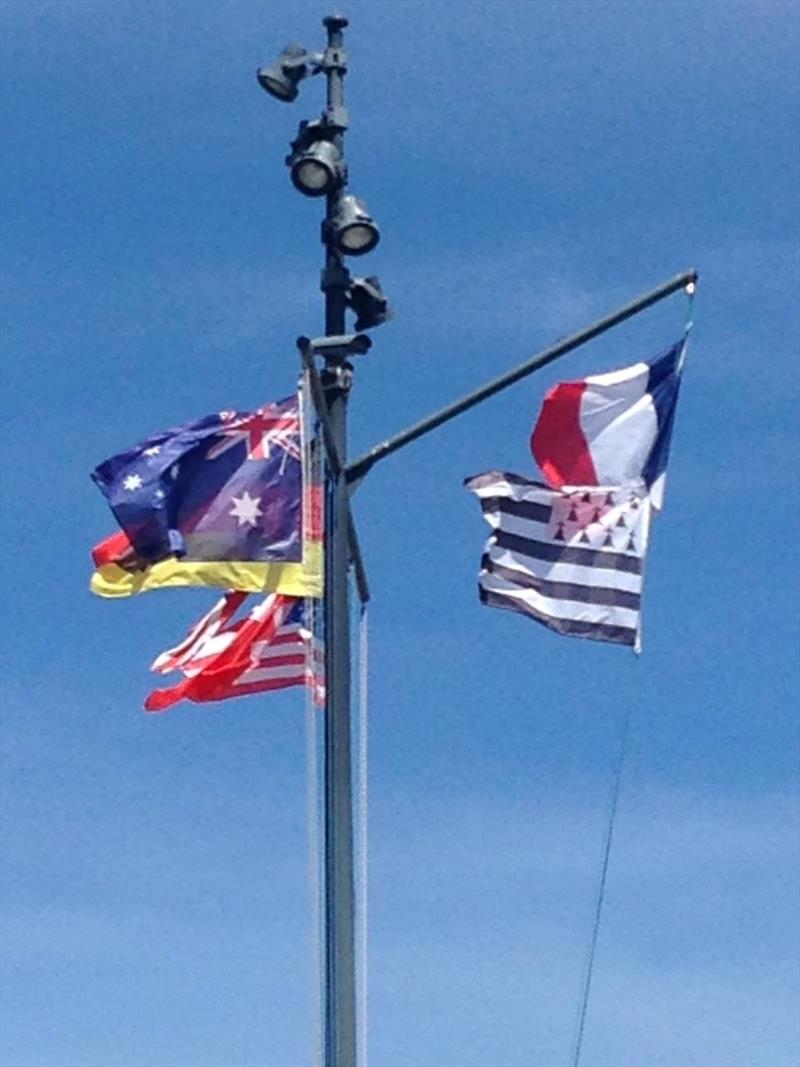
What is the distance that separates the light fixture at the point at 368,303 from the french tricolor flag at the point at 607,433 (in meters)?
1.83

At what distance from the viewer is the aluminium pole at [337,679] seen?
14.3m

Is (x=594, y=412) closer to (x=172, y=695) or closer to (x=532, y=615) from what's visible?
(x=532, y=615)

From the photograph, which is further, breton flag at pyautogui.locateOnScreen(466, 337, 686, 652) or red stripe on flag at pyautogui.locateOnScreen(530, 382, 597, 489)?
red stripe on flag at pyautogui.locateOnScreen(530, 382, 597, 489)

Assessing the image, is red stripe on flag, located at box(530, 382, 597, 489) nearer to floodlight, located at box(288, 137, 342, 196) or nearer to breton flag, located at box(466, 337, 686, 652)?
breton flag, located at box(466, 337, 686, 652)

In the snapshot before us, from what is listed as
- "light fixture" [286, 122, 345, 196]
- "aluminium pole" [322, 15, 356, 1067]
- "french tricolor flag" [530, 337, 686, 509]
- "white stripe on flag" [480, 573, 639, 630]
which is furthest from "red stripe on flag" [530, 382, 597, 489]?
"light fixture" [286, 122, 345, 196]

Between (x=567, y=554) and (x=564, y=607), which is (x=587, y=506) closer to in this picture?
(x=567, y=554)

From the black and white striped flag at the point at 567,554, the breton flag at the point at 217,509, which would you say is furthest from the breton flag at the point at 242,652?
the black and white striped flag at the point at 567,554

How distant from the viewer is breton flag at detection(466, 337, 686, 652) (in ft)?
53.1

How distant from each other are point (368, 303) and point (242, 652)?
9.61 feet

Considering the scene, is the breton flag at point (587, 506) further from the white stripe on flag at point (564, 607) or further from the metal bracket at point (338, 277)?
the metal bracket at point (338, 277)

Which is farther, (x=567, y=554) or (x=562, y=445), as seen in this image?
(x=562, y=445)

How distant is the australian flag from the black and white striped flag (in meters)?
1.38

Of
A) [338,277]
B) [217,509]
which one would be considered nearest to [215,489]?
[217,509]

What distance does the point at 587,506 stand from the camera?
16625 mm
